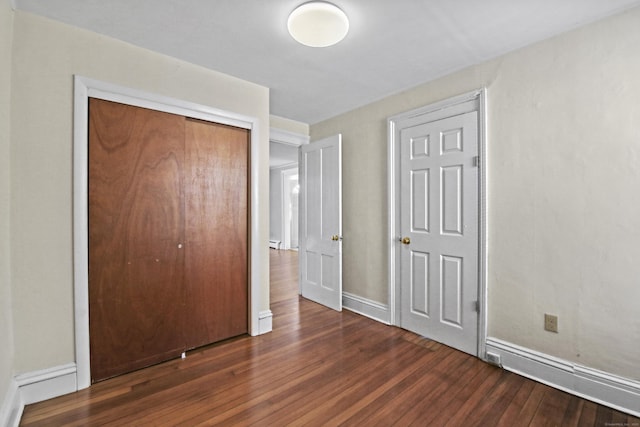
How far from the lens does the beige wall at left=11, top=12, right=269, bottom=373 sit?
1.72 meters

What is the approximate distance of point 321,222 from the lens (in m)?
3.62

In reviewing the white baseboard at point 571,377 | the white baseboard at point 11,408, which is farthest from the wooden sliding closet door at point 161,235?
the white baseboard at point 571,377

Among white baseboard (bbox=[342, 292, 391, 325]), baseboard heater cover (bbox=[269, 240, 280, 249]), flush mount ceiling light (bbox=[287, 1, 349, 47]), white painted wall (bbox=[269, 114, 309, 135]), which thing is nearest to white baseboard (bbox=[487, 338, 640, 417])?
white baseboard (bbox=[342, 292, 391, 325])

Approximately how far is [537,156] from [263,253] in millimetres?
2435

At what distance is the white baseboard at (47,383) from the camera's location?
1725 millimetres

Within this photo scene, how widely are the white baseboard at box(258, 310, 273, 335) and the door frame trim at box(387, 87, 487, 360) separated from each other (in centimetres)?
127

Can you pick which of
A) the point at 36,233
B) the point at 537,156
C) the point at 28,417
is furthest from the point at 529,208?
the point at 28,417

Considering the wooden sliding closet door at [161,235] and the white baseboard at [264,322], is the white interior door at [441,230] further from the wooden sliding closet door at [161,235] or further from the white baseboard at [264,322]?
the wooden sliding closet door at [161,235]

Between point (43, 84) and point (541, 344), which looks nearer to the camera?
point (43, 84)

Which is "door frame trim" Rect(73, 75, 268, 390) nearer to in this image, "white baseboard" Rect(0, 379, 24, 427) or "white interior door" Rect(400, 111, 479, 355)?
"white baseboard" Rect(0, 379, 24, 427)

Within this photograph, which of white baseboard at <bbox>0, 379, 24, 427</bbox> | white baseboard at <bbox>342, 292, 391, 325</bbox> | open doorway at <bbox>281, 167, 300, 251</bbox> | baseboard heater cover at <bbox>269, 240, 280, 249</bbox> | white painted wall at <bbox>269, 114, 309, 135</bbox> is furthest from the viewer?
baseboard heater cover at <bbox>269, 240, 280, 249</bbox>

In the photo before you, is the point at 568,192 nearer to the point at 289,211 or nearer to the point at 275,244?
the point at 289,211

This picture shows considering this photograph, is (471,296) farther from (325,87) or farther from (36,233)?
(36,233)

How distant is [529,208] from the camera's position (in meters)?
2.10
